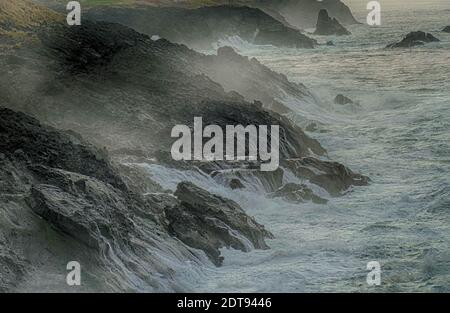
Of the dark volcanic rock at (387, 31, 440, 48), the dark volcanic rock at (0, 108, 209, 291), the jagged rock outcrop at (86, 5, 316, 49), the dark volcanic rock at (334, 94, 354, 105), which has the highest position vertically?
the jagged rock outcrop at (86, 5, 316, 49)

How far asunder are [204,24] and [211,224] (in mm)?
86235

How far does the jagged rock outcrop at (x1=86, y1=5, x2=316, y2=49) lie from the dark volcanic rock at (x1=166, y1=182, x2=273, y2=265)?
7315 cm

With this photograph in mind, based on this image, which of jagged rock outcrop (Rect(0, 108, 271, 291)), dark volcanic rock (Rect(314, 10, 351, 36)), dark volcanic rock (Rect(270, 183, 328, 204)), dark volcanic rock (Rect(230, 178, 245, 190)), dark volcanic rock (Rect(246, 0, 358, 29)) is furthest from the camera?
dark volcanic rock (Rect(246, 0, 358, 29))

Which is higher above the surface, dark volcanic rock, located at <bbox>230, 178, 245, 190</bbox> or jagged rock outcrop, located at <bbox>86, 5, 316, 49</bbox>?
jagged rock outcrop, located at <bbox>86, 5, 316, 49</bbox>

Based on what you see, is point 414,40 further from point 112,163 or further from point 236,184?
point 112,163

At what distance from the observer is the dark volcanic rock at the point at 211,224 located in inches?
1038

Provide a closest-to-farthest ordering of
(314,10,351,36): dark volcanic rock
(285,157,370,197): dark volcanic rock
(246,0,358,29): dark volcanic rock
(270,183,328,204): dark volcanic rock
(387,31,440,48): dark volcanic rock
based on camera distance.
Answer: (270,183,328,204): dark volcanic rock < (285,157,370,197): dark volcanic rock < (387,31,440,48): dark volcanic rock < (314,10,351,36): dark volcanic rock < (246,0,358,29): dark volcanic rock

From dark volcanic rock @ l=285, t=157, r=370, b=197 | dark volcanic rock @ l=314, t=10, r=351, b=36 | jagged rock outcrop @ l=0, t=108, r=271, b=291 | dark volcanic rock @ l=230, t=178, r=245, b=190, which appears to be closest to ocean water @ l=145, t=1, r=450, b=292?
dark volcanic rock @ l=230, t=178, r=245, b=190

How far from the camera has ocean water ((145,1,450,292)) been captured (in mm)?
25062

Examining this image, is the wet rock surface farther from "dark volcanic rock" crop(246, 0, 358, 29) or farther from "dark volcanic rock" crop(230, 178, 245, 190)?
"dark volcanic rock" crop(246, 0, 358, 29)

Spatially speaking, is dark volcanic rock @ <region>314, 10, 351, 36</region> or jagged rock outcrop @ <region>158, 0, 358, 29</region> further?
jagged rock outcrop @ <region>158, 0, 358, 29</region>

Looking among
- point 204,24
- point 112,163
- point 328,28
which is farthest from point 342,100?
point 328,28

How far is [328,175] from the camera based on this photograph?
35.8 metres
